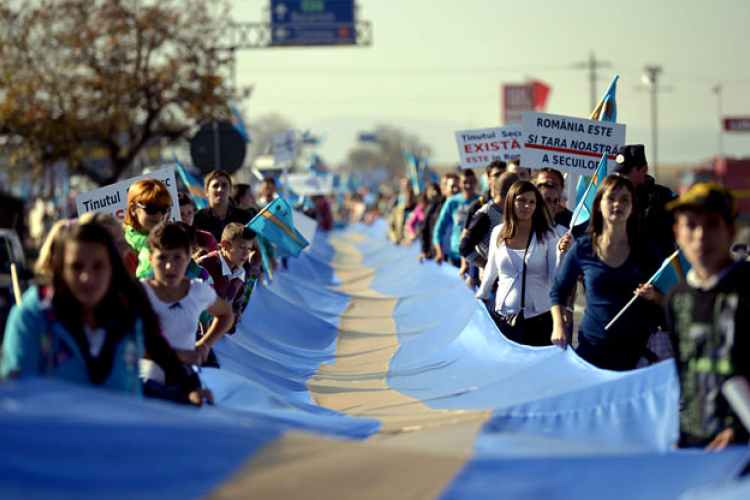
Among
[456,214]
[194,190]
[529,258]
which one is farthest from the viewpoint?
[194,190]

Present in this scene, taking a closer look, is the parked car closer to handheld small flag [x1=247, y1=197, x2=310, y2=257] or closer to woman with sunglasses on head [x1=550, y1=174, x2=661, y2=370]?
handheld small flag [x1=247, y1=197, x2=310, y2=257]

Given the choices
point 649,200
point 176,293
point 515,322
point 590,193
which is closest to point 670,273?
point 649,200

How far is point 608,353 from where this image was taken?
702 cm

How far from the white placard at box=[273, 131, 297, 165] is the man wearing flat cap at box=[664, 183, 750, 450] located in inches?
696

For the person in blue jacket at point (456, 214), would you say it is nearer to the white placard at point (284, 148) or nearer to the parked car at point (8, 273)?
the parked car at point (8, 273)

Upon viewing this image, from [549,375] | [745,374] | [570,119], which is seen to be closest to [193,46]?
[570,119]

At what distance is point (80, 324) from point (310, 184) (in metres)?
27.8

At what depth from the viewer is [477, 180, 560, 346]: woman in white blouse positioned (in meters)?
8.98

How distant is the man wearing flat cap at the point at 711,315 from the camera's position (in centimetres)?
498

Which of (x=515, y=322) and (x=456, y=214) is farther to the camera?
(x=456, y=214)

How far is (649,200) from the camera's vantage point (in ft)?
26.1

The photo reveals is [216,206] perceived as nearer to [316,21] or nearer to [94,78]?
[94,78]

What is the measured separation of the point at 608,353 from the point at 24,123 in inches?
1057

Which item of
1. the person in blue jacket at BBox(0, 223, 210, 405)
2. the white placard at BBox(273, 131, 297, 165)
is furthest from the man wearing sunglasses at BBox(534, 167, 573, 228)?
the white placard at BBox(273, 131, 297, 165)
